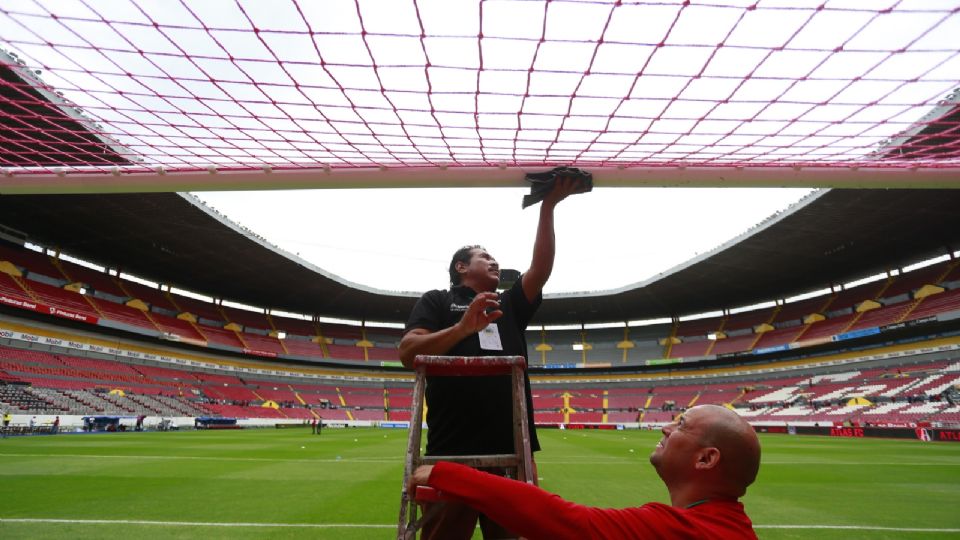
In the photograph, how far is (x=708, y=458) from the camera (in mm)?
1339

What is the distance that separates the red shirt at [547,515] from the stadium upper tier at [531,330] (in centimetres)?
3175

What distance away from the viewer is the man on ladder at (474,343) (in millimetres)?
1939

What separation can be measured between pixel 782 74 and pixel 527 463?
3192 mm

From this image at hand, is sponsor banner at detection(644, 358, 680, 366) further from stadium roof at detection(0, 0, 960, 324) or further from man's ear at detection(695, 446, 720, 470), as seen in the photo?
man's ear at detection(695, 446, 720, 470)

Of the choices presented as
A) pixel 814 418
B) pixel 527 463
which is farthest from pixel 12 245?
pixel 814 418

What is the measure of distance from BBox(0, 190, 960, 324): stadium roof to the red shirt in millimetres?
Answer: 24433

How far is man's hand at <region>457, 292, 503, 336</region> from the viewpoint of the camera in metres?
1.78

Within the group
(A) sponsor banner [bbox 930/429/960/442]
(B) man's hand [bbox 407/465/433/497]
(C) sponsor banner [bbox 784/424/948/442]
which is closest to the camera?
(B) man's hand [bbox 407/465/433/497]

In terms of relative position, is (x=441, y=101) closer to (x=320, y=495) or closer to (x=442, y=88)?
(x=442, y=88)

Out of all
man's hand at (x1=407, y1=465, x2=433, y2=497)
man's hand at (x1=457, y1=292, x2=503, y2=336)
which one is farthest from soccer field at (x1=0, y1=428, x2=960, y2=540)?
man's hand at (x1=407, y1=465, x2=433, y2=497)

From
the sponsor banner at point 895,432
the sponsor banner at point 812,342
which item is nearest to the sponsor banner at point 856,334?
the sponsor banner at point 812,342

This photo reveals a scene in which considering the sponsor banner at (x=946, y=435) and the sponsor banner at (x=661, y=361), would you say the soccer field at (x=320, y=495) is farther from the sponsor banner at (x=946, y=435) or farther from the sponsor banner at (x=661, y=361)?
the sponsor banner at (x=661, y=361)

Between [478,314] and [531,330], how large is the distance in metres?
48.6

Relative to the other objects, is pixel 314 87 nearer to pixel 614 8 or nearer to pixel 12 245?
pixel 614 8
